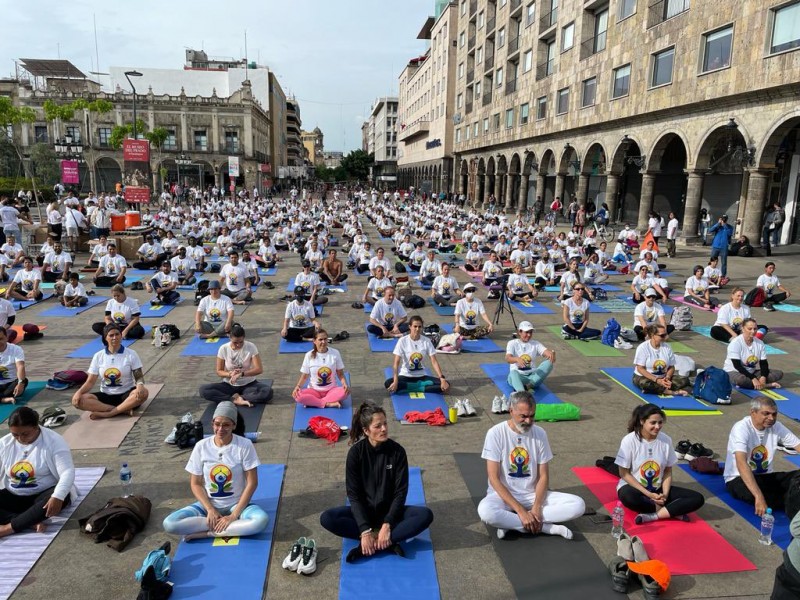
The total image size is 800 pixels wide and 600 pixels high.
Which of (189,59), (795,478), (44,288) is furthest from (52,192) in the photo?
(189,59)

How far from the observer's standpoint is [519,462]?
5.43 m

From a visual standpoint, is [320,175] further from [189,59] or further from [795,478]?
[795,478]

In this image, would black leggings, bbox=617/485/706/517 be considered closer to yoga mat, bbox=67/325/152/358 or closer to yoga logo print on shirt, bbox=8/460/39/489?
yoga logo print on shirt, bbox=8/460/39/489

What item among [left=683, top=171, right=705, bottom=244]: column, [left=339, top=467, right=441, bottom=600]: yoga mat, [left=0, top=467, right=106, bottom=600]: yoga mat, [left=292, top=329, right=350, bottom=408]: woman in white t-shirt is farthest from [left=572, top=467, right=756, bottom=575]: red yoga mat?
[left=683, top=171, right=705, bottom=244]: column

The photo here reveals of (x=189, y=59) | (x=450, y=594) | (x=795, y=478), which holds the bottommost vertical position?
(x=450, y=594)

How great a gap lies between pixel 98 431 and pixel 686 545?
7011 mm

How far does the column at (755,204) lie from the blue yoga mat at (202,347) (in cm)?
2012

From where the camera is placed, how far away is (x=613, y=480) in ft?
21.4

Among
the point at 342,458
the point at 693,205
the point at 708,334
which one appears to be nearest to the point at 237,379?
the point at 342,458

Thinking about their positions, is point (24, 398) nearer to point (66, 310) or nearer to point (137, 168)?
point (66, 310)

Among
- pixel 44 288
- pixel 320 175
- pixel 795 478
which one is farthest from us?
pixel 320 175

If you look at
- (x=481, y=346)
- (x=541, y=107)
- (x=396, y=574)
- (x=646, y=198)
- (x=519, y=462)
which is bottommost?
(x=396, y=574)

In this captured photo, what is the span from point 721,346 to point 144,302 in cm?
1411

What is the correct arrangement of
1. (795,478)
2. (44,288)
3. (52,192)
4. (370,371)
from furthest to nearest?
1. (52,192)
2. (44,288)
3. (370,371)
4. (795,478)
